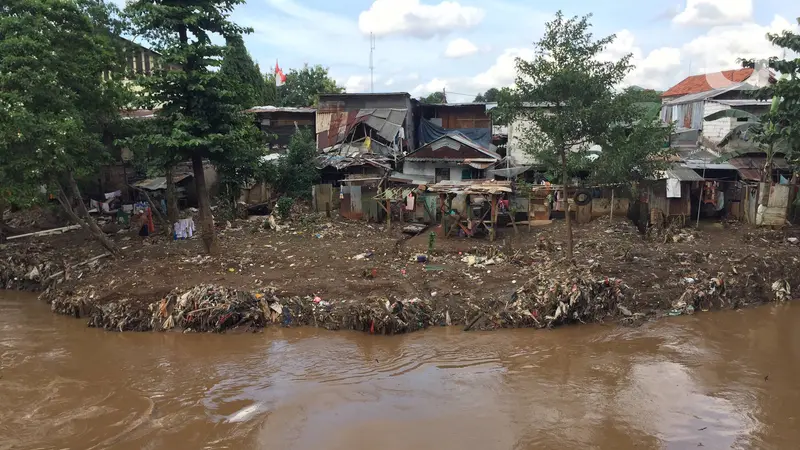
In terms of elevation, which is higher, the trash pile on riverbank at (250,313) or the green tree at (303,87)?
the green tree at (303,87)

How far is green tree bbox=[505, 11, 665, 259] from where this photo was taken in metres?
10.8

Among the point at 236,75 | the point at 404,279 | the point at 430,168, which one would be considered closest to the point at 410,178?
the point at 430,168

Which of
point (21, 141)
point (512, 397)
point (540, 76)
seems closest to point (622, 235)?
point (540, 76)

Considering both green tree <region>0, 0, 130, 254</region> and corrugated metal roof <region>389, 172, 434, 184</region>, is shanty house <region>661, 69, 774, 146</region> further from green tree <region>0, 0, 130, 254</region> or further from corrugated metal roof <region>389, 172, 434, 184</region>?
green tree <region>0, 0, 130, 254</region>

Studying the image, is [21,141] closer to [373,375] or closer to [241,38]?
[241,38]

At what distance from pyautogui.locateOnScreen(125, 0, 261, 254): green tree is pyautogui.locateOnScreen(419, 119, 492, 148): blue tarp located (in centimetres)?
1359

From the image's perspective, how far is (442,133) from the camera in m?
25.5

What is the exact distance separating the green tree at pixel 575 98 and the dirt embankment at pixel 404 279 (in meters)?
2.80

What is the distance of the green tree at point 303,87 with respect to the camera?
33.8 metres

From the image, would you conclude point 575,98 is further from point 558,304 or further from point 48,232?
point 48,232

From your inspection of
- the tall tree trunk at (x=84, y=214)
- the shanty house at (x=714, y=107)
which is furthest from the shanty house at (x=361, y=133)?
the shanty house at (x=714, y=107)

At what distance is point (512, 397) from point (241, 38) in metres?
10.7

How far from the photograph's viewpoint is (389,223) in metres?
16.9

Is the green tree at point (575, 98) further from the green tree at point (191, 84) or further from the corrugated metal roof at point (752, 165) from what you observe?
the corrugated metal roof at point (752, 165)
